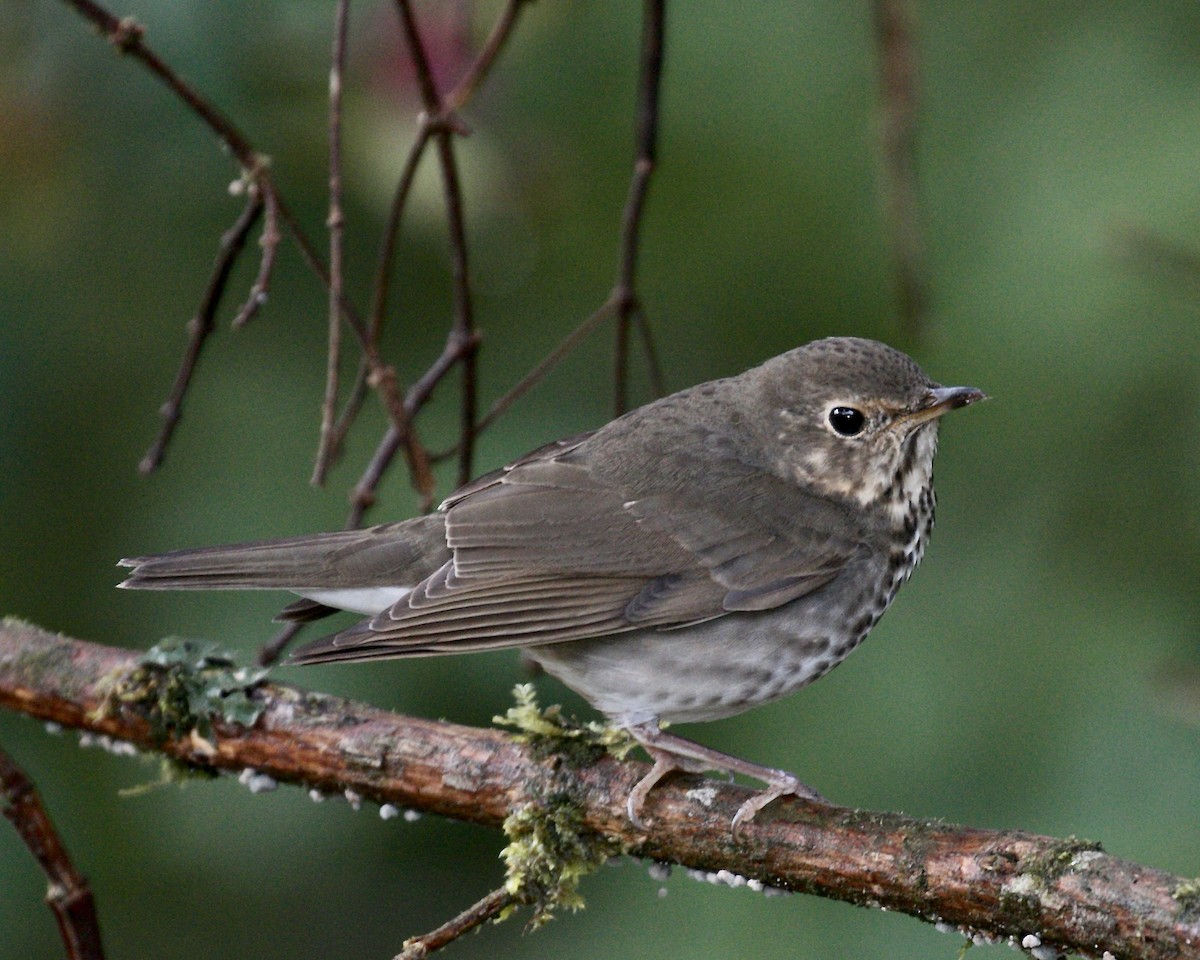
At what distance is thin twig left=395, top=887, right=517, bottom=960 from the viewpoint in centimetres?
283

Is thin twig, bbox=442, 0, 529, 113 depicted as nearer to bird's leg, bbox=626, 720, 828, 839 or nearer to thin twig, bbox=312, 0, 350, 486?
thin twig, bbox=312, 0, 350, 486

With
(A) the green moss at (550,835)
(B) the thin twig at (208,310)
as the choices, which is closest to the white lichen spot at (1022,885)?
(A) the green moss at (550,835)

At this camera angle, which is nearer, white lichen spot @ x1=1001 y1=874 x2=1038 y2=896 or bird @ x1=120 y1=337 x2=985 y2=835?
white lichen spot @ x1=1001 y1=874 x2=1038 y2=896

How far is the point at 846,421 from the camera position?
371 cm

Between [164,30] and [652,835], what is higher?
[164,30]

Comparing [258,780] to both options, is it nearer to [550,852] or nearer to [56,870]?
[56,870]

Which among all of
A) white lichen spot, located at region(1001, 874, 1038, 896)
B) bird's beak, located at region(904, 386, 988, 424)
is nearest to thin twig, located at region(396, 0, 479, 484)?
bird's beak, located at region(904, 386, 988, 424)

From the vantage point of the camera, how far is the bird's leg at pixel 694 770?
10.1 feet

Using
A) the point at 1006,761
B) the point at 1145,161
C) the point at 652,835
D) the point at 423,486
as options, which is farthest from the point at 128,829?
the point at 1145,161

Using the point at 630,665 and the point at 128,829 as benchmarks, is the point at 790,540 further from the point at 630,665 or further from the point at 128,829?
the point at 128,829

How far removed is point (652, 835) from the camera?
3.14 meters

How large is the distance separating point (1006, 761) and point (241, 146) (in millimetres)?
2174

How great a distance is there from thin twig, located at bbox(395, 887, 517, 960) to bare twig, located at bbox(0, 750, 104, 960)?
618mm

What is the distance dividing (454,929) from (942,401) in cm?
154
